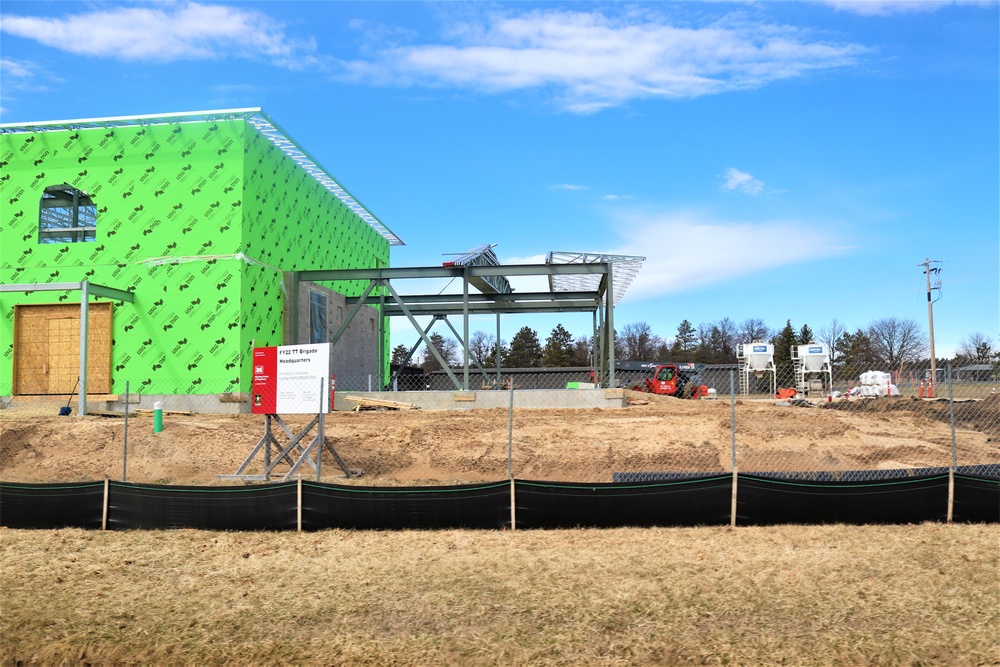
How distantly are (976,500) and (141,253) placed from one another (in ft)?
67.9

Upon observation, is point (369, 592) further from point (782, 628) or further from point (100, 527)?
point (100, 527)

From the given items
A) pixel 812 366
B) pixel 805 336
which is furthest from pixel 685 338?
pixel 812 366

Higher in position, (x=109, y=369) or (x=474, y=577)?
(x=109, y=369)

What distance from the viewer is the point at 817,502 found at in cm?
889

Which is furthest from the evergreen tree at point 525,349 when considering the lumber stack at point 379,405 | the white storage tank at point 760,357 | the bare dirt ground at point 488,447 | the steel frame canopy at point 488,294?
the bare dirt ground at point 488,447

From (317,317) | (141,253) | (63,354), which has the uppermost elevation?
(141,253)

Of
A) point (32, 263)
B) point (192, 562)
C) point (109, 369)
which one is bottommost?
point (192, 562)

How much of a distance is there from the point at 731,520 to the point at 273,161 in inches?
750

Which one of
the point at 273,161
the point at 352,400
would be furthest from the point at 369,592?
the point at 273,161

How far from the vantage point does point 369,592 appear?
21.0 feet

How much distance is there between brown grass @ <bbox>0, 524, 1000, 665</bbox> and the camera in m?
5.08

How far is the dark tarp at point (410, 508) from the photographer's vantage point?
8711 mm

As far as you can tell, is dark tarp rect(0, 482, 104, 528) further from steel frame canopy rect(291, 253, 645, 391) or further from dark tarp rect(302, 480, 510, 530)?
steel frame canopy rect(291, 253, 645, 391)

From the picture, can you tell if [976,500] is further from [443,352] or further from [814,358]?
[443,352]
